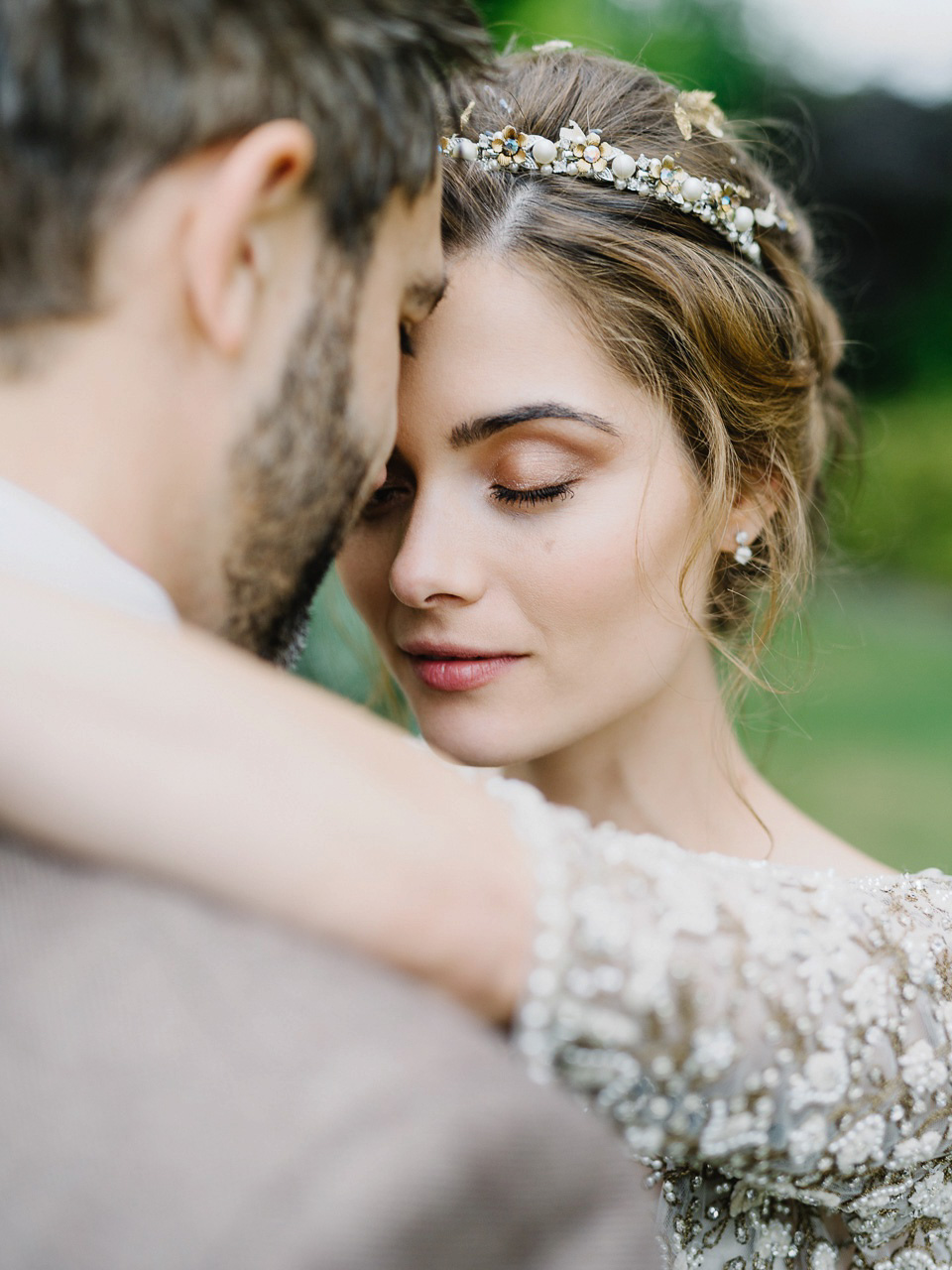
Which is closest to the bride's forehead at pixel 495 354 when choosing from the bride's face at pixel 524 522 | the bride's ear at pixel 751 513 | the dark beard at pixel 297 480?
the bride's face at pixel 524 522

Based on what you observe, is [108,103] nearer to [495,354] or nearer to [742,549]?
[495,354]

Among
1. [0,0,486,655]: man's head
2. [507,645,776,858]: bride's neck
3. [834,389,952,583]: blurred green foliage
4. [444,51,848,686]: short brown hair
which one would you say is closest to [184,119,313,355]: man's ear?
A: [0,0,486,655]: man's head

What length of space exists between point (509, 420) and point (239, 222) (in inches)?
30.1

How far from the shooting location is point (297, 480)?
3.85 feet

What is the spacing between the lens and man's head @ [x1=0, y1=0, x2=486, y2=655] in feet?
3.33

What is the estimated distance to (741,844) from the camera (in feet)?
7.00

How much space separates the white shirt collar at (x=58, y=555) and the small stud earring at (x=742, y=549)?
1343 millimetres

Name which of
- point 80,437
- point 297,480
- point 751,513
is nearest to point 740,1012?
point 297,480

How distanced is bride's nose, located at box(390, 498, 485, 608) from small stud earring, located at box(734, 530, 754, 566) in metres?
0.57

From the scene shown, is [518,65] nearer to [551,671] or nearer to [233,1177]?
[551,671]

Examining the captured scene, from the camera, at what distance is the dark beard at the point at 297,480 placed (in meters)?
1.13

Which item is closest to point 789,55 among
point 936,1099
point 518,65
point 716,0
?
point 716,0

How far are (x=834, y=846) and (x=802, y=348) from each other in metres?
0.96

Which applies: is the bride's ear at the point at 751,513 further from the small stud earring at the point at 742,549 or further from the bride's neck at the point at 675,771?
the bride's neck at the point at 675,771
